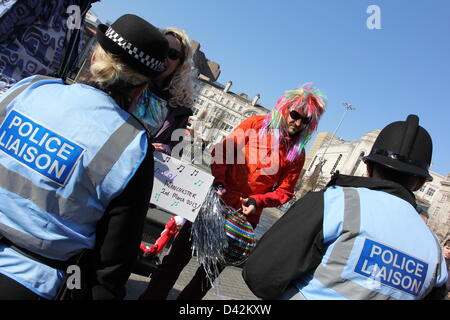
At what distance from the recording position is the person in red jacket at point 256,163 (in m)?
2.78

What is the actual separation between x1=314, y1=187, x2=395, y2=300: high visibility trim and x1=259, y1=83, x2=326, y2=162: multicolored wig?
137cm

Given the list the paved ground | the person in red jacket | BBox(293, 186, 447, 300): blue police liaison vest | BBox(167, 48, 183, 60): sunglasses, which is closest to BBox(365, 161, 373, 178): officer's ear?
BBox(293, 186, 447, 300): blue police liaison vest

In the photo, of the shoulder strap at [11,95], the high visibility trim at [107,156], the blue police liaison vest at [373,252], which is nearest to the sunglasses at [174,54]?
the shoulder strap at [11,95]

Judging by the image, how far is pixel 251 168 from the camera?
2816 millimetres

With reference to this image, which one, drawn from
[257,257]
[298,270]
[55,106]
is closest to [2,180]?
[55,106]

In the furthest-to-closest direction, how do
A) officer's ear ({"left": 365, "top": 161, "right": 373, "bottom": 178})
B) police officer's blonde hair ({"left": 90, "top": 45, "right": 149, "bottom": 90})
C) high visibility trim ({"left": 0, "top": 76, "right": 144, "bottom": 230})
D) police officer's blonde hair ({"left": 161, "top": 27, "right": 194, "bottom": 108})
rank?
police officer's blonde hair ({"left": 161, "top": 27, "right": 194, "bottom": 108}) → officer's ear ({"left": 365, "top": 161, "right": 373, "bottom": 178}) → police officer's blonde hair ({"left": 90, "top": 45, "right": 149, "bottom": 90}) → high visibility trim ({"left": 0, "top": 76, "right": 144, "bottom": 230})

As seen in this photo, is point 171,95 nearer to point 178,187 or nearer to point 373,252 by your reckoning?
point 178,187

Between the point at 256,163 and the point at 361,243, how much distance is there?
142 centimetres

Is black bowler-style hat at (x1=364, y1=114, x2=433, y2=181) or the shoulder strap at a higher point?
black bowler-style hat at (x1=364, y1=114, x2=433, y2=181)

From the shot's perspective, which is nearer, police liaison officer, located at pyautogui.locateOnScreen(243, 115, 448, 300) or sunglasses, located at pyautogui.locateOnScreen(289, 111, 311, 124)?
police liaison officer, located at pyautogui.locateOnScreen(243, 115, 448, 300)

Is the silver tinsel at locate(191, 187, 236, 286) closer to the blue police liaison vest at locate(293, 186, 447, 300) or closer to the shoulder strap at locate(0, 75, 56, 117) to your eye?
the blue police liaison vest at locate(293, 186, 447, 300)

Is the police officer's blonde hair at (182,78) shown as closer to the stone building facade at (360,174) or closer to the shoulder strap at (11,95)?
the shoulder strap at (11,95)

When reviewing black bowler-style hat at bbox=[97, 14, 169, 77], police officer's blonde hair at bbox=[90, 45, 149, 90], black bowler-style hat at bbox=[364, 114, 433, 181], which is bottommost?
police officer's blonde hair at bbox=[90, 45, 149, 90]

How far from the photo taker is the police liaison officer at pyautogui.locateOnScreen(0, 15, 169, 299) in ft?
4.15
